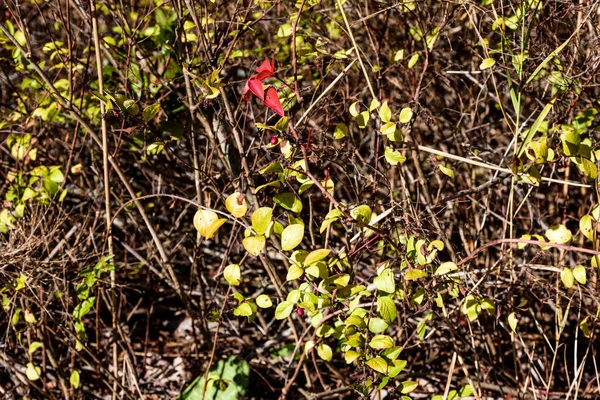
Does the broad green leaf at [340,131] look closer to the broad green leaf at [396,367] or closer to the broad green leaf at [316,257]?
the broad green leaf at [316,257]

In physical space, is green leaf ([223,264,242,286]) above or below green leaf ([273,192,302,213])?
below

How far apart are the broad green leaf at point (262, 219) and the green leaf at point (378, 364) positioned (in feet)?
1.58

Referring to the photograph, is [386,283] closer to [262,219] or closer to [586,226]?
[262,219]

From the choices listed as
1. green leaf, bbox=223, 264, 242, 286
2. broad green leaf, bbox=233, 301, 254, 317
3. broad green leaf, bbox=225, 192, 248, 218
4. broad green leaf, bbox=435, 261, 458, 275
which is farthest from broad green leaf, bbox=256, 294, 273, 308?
broad green leaf, bbox=435, 261, 458, 275

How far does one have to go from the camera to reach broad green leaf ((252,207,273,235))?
144 cm

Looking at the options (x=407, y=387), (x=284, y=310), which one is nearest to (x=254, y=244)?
(x=284, y=310)

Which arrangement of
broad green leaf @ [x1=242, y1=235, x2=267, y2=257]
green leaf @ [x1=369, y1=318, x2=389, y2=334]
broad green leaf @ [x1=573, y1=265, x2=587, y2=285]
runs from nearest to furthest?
broad green leaf @ [x1=242, y1=235, x2=267, y2=257] < broad green leaf @ [x1=573, y1=265, x2=587, y2=285] < green leaf @ [x1=369, y1=318, x2=389, y2=334]

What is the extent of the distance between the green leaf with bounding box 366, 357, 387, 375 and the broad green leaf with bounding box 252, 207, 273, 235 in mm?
482

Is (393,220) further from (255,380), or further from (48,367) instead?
(48,367)

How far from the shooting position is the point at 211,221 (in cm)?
149

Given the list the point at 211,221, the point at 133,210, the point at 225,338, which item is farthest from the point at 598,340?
the point at 133,210

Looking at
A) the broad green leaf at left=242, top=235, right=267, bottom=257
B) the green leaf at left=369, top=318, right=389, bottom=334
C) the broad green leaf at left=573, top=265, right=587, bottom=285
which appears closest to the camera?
the broad green leaf at left=242, top=235, right=267, bottom=257

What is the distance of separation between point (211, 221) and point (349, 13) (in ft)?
5.25

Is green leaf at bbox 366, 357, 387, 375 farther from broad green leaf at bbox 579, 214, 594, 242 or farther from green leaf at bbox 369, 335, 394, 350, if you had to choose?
broad green leaf at bbox 579, 214, 594, 242
